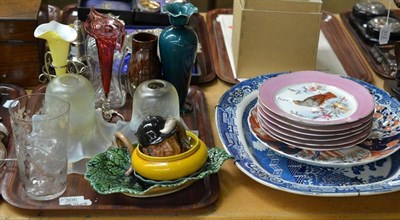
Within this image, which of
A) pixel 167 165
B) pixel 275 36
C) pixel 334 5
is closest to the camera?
pixel 167 165

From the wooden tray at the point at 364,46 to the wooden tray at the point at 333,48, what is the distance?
0.02 meters

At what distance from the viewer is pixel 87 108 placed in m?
1.10

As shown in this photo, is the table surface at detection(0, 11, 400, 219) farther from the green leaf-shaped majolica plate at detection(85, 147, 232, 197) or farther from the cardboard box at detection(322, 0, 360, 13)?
the cardboard box at detection(322, 0, 360, 13)

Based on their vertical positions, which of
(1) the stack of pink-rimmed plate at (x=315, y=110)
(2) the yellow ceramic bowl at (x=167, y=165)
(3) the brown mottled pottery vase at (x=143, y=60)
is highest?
(3) the brown mottled pottery vase at (x=143, y=60)

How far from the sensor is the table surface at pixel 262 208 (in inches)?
37.5

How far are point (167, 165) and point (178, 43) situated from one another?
0.29 m

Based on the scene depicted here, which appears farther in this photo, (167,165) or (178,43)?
(178,43)

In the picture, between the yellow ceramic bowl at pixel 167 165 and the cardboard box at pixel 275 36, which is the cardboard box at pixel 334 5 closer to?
the cardboard box at pixel 275 36

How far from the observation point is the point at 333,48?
1515mm

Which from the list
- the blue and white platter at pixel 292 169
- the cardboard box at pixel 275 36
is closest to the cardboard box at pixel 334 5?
the cardboard box at pixel 275 36

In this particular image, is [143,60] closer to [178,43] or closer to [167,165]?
[178,43]

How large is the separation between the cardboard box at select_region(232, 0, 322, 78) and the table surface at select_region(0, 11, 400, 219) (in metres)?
0.39

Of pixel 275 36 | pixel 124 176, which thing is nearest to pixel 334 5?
pixel 275 36

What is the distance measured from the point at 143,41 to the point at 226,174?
32 cm
